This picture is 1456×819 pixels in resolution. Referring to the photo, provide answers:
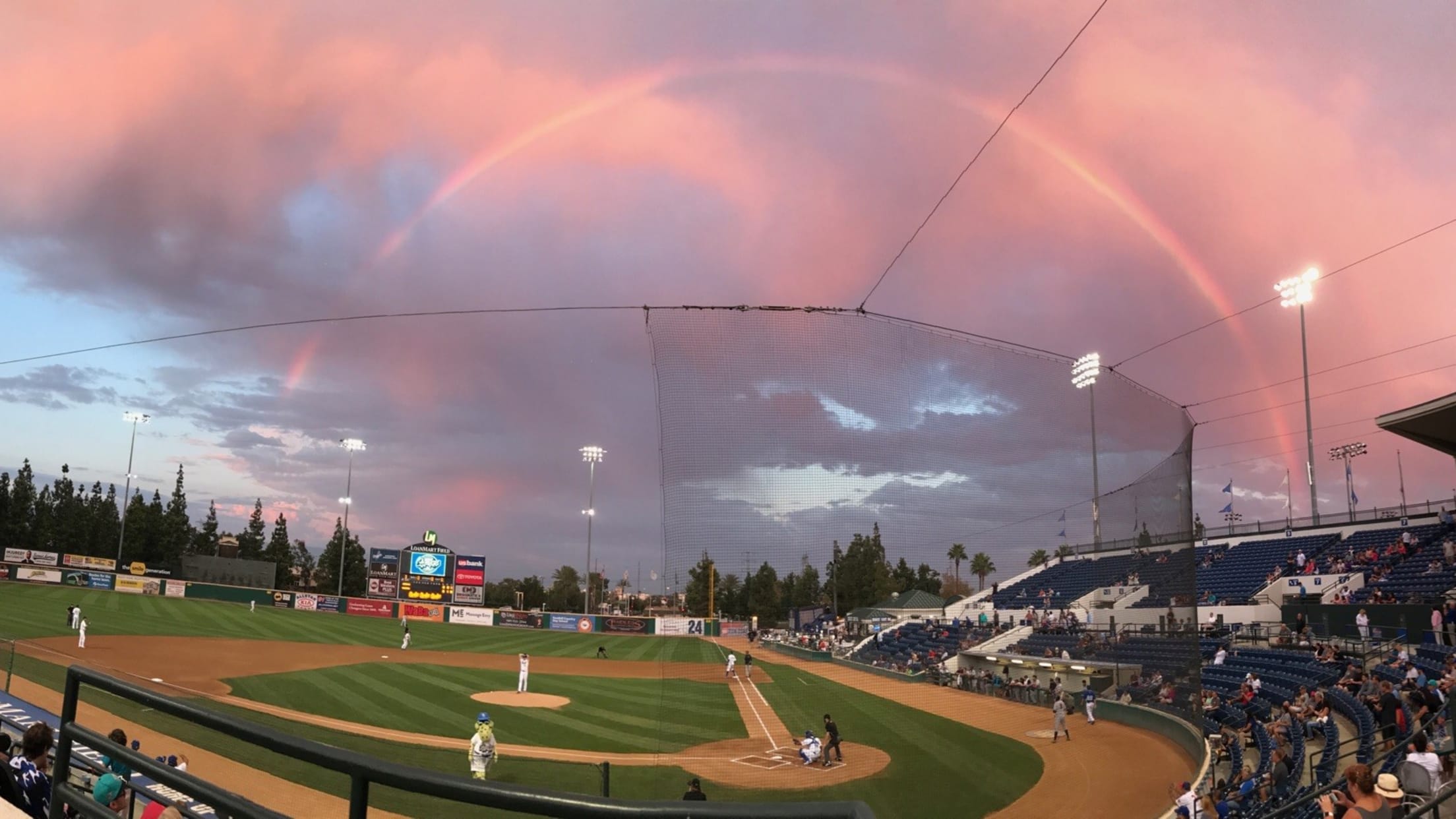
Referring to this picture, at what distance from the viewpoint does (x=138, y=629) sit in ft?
128

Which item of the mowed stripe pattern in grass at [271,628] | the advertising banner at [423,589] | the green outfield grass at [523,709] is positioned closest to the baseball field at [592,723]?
the green outfield grass at [523,709]

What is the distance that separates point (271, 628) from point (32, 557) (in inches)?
1264

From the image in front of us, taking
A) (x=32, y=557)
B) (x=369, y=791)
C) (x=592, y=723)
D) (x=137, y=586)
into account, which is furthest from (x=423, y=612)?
(x=369, y=791)

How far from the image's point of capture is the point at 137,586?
59.2 m

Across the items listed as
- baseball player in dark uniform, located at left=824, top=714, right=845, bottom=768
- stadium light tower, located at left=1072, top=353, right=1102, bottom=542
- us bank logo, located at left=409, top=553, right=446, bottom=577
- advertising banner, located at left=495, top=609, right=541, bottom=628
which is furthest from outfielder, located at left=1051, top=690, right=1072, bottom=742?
us bank logo, located at left=409, top=553, right=446, bottom=577

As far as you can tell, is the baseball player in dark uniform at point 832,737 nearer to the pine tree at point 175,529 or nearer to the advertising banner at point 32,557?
the advertising banner at point 32,557

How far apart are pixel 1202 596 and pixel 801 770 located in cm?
2293

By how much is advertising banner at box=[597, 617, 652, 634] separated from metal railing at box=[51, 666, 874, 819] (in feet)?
211

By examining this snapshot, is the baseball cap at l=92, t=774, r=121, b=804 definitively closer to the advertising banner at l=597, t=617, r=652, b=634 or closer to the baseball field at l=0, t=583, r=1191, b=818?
the baseball field at l=0, t=583, r=1191, b=818

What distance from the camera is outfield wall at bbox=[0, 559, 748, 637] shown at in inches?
2295

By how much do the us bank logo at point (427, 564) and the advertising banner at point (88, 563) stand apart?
26.2m

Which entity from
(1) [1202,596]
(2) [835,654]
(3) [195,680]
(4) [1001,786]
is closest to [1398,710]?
(4) [1001,786]

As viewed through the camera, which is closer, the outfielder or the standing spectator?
the standing spectator

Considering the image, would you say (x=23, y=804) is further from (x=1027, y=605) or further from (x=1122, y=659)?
(x=1027, y=605)
